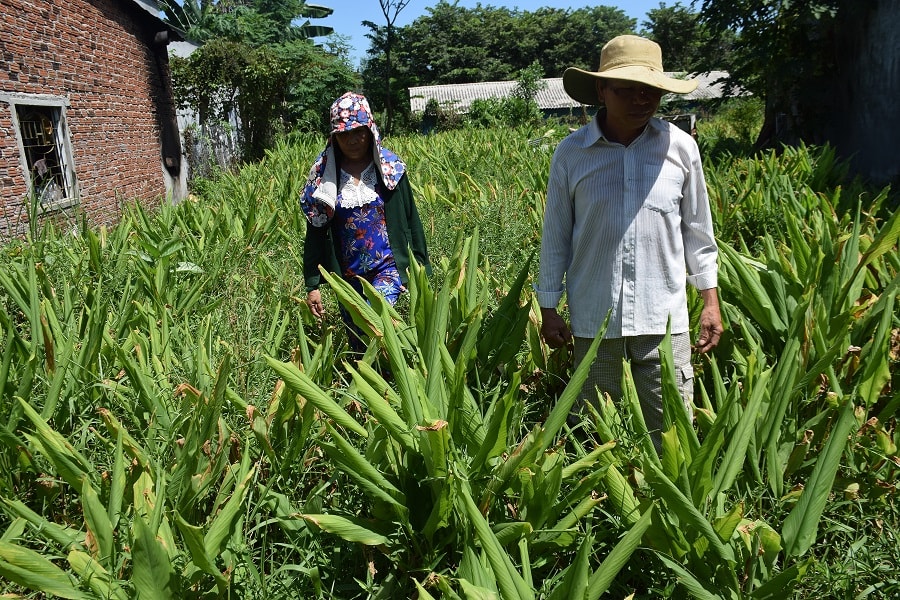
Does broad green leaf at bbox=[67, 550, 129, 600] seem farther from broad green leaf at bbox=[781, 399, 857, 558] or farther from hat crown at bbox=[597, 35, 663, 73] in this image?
hat crown at bbox=[597, 35, 663, 73]

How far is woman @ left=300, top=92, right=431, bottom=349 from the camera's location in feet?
8.77

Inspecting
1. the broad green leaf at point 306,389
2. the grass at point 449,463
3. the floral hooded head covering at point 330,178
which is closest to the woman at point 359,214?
the floral hooded head covering at point 330,178

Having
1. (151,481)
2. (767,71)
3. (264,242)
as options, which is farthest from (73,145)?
(767,71)

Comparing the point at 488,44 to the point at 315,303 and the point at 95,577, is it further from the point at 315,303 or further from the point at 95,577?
the point at 95,577

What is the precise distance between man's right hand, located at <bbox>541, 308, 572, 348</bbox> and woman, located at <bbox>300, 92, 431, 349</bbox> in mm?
737

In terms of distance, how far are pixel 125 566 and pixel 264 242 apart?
3046 mm

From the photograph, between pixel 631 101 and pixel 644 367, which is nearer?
pixel 631 101

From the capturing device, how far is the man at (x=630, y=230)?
74.0 inches

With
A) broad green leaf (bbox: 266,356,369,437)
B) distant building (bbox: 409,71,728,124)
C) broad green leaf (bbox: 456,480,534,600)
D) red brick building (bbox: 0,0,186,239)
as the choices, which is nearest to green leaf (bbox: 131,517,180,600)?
broad green leaf (bbox: 266,356,369,437)

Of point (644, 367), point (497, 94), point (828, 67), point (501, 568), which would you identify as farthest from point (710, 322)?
point (497, 94)

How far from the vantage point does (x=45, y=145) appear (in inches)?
312

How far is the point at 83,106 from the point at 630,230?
8732 mm

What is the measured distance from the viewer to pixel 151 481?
1668 millimetres

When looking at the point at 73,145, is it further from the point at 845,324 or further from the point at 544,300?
the point at 845,324
